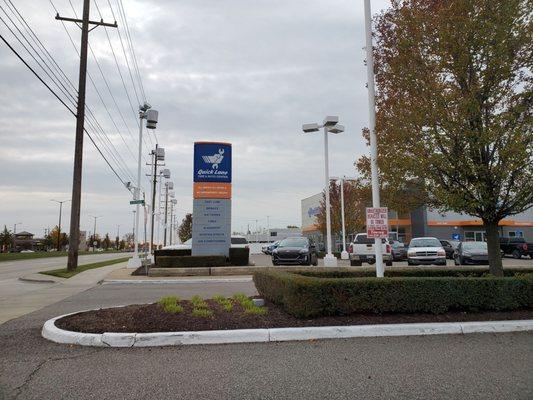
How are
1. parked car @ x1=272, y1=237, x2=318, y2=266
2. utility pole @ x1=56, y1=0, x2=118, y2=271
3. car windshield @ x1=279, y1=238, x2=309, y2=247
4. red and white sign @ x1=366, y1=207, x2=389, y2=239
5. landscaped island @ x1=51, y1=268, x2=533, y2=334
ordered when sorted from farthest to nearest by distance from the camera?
car windshield @ x1=279, y1=238, x2=309, y2=247, parked car @ x1=272, y1=237, x2=318, y2=266, utility pole @ x1=56, y1=0, x2=118, y2=271, red and white sign @ x1=366, y1=207, x2=389, y2=239, landscaped island @ x1=51, y1=268, x2=533, y2=334

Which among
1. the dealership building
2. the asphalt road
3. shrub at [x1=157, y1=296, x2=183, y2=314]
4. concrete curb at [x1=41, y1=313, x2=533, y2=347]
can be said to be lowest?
the asphalt road

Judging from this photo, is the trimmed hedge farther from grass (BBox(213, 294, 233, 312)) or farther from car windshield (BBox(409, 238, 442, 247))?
car windshield (BBox(409, 238, 442, 247))

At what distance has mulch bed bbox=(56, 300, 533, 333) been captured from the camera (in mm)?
6641

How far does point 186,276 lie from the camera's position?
19188mm

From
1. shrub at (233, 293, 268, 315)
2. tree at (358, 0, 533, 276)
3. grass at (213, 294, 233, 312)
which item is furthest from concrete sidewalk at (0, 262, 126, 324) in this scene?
tree at (358, 0, 533, 276)

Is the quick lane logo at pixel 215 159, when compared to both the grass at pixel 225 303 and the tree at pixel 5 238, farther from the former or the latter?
the tree at pixel 5 238

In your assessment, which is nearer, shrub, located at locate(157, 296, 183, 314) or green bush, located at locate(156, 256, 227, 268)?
shrub, located at locate(157, 296, 183, 314)

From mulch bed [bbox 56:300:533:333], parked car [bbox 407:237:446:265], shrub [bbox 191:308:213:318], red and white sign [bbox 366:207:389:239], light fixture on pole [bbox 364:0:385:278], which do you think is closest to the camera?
mulch bed [bbox 56:300:533:333]

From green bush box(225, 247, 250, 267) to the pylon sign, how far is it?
1.33 ft

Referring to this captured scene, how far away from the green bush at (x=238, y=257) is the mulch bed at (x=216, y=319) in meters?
13.2

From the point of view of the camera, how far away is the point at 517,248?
108 ft

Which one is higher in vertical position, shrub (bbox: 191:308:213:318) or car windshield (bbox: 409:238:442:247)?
car windshield (bbox: 409:238:442:247)

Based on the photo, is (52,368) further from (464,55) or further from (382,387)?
(464,55)

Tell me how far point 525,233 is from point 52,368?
205 feet
